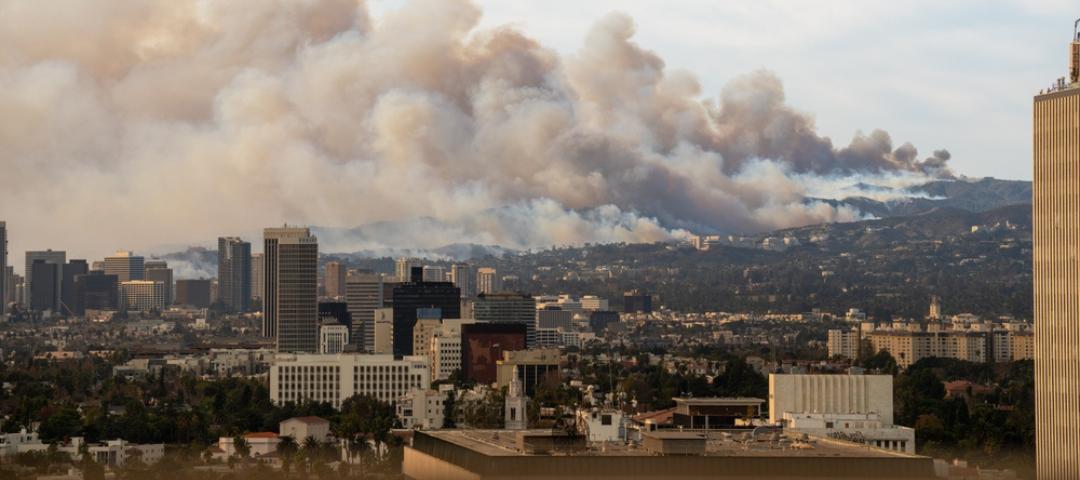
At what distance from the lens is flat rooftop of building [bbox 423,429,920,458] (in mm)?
50125

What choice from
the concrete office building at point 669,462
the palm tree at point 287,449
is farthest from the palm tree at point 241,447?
the concrete office building at point 669,462

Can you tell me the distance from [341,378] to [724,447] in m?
89.0

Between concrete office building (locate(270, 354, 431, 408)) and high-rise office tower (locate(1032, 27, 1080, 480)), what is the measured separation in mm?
75368

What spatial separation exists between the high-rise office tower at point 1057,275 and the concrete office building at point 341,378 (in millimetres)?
75368

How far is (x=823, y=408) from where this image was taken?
8112 cm

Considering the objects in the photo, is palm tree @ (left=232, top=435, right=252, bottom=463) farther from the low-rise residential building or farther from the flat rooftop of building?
the flat rooftop of building

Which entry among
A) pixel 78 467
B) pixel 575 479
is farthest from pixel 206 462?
pixel 575 479

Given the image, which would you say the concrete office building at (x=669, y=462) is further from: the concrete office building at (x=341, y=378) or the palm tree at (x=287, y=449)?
the concrete office building at (x=341, y=378)

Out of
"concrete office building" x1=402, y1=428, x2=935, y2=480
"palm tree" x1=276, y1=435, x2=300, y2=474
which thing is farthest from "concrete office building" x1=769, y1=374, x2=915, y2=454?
"concrete office building" x1=402, y1=428, x2=935, y2=480

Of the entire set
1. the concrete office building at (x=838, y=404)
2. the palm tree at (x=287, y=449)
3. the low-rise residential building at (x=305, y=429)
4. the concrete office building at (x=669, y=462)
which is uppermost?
the concrete office building at (x=838, y=404)

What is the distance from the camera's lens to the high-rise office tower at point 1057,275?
2440 inches

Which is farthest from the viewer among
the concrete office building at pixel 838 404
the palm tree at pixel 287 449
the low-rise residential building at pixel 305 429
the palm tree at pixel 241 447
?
the low-rise residential building at pixel 305 429

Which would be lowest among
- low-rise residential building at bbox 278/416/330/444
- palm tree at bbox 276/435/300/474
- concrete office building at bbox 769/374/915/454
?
palm tree at bbox 276/435/300/474

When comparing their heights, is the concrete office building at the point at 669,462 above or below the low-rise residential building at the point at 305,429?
above
